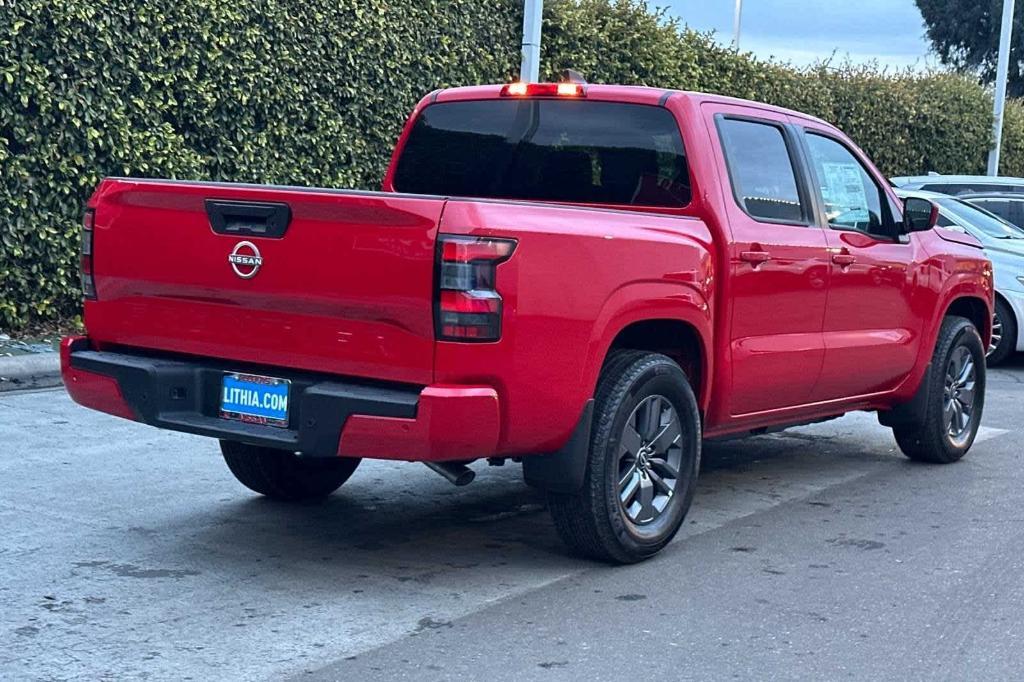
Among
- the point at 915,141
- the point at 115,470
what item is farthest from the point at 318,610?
the point at 915,141

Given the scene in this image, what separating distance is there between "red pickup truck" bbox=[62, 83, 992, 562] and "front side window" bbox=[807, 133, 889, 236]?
0.02 meters

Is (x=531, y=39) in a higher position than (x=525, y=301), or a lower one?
higher

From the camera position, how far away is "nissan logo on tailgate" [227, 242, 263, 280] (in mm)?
5129

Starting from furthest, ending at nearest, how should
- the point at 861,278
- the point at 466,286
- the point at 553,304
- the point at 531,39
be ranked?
the point at 531,39 → the point at 861,278 → the point at 553,304 → the point at 466,286

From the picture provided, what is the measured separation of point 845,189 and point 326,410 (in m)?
3.38

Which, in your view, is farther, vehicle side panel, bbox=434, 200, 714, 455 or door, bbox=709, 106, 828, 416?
door, bbox=709, 106, 828, 416

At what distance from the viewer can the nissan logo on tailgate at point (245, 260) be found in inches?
202

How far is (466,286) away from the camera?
4801mm

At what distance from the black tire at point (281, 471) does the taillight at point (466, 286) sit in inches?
71.9

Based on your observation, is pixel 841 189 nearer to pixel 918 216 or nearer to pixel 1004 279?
pixel 918 216

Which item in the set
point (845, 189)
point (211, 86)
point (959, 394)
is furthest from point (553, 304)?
point (211, 86)

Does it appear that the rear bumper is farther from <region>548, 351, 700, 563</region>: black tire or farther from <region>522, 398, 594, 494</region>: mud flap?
<region>548, 351, 700, 563</region>: black tire

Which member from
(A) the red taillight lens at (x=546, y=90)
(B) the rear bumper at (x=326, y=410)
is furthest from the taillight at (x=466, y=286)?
(A) the red taillight lens at (x=546, y=90)

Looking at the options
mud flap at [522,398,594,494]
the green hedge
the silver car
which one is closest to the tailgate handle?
mud flap at [522,398,594,494]
